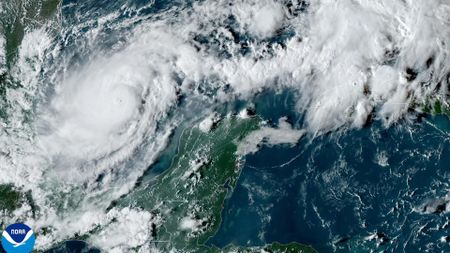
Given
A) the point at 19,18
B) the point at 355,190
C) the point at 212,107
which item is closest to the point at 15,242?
the point at 19,18

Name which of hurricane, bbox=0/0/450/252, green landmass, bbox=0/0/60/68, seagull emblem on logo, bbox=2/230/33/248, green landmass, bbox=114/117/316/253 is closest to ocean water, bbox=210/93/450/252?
hurricane, bbox=0/0/450/252

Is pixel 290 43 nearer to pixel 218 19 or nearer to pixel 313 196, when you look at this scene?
pixel 218 19

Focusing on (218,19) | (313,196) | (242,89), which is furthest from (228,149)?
(218,19)

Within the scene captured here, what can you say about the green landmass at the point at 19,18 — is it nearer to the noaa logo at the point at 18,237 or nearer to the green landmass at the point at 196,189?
the noaa logo at the point at 18,237

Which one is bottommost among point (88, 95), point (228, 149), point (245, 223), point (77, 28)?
point (245, 223)

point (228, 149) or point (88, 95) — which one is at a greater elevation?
point (88, 95)

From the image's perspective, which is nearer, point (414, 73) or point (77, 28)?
point (414, 73)

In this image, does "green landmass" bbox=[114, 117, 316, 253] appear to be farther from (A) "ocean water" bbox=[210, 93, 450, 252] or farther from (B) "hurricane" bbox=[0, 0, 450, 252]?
(A) "ocean water" bbox=[210, 93, 450, 252]
